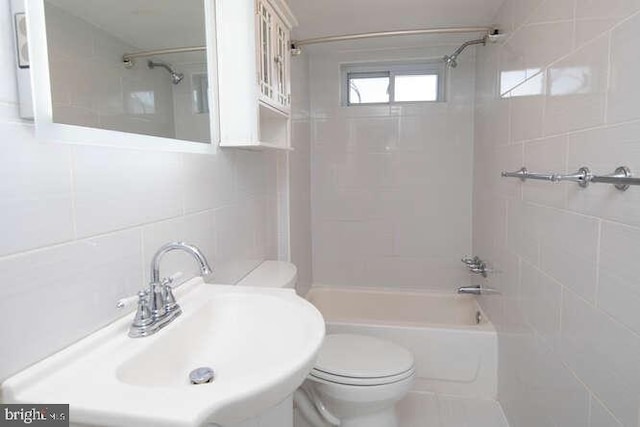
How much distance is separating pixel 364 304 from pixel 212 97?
191 centimetres

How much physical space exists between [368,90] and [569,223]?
183cm

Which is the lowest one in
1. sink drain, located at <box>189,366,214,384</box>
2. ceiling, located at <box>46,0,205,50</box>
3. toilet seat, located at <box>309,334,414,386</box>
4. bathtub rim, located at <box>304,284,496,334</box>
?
bathtub rim, located at <box>304,284,496,334</box>

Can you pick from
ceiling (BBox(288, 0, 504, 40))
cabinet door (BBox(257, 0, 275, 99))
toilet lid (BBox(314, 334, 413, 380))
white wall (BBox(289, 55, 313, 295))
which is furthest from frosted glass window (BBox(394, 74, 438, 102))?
toilet lid (BBox(314, 334, 413, 380))

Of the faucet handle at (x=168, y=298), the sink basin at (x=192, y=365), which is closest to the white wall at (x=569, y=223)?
the sink basin at (x=192, y=365)

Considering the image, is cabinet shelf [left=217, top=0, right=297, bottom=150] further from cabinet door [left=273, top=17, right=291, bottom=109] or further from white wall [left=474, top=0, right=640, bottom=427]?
white wall [left=474, top=0, right=640, bottom=427]

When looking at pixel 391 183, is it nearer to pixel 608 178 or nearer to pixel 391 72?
pixel 391 72

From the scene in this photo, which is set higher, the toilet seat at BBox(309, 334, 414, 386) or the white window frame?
the white window frame

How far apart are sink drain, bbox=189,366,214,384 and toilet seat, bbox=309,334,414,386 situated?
73 centimetres

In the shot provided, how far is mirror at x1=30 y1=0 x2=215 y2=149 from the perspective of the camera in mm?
751

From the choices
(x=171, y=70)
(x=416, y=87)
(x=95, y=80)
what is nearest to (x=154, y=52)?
(x=171, y=70)

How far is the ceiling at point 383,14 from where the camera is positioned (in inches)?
72.8

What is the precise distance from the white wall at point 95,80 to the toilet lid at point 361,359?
1.01 meters

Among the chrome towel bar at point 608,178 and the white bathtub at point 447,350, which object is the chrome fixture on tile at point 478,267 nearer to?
the white bathtub at point 447,350

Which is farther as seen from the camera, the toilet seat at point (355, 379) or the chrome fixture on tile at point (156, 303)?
the toilet seat at point (355, 379)
